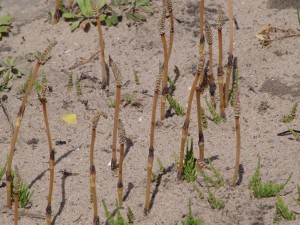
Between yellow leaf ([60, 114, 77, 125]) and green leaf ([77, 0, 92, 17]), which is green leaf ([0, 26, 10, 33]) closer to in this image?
green leaf ([77, 0, 92, 17])

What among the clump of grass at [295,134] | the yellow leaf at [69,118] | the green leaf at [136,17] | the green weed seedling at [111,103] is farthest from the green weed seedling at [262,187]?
the green leaf at [136,17]

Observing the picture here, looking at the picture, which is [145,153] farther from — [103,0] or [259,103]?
[103,0]

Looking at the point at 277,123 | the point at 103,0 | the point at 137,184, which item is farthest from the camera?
the point at 103,0

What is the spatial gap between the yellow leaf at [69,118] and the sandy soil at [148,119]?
29 millimetres

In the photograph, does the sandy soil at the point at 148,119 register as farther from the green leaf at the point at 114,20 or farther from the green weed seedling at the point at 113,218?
the green weed seedling at the point at 113,218

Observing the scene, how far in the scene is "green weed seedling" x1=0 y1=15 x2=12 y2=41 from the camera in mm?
4758

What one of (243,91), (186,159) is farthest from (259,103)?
(186,159)

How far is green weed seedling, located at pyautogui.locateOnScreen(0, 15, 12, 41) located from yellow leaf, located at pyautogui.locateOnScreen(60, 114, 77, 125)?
1.05 m

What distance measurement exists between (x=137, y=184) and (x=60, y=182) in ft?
1.35

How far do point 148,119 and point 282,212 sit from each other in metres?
1.08

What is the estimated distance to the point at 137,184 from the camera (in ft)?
11.7

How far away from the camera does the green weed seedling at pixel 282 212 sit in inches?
124

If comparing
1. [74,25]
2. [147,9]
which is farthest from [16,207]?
[147,9]

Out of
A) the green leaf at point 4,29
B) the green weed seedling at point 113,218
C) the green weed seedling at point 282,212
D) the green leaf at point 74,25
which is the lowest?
the green weed seedling at point 113,218
